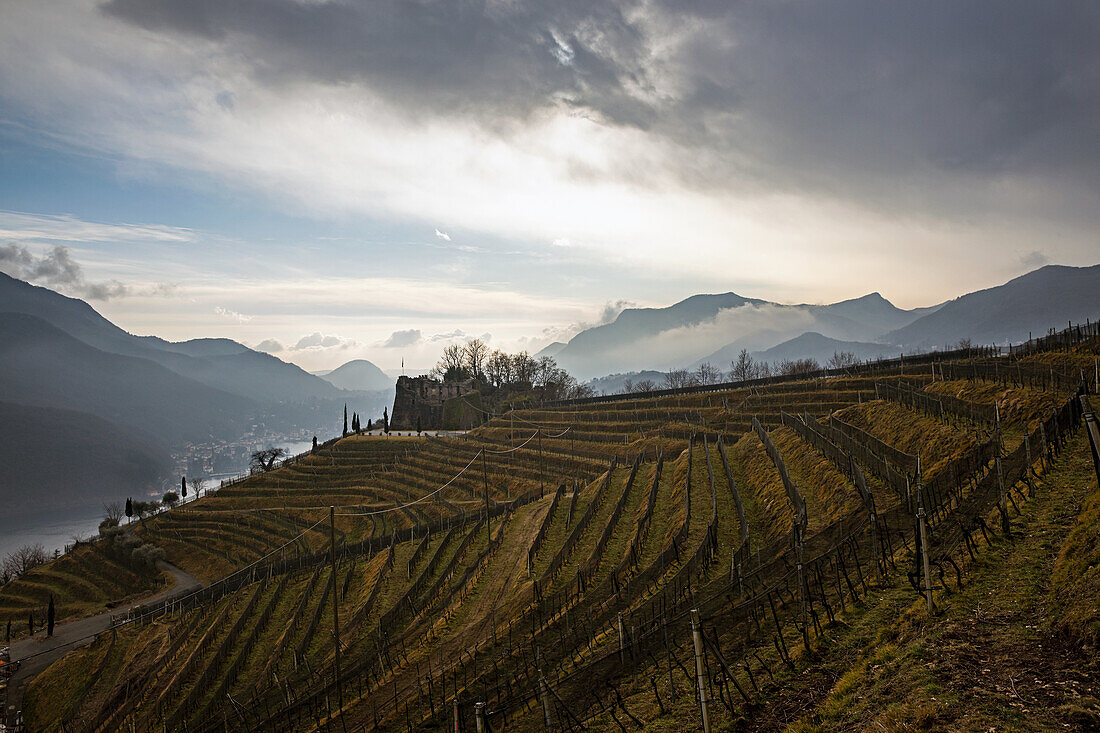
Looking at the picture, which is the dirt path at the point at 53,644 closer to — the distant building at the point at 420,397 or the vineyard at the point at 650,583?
the vineyard at the point at 650,583

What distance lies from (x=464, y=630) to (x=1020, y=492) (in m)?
20.7

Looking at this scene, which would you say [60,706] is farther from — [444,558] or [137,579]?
[137,579]

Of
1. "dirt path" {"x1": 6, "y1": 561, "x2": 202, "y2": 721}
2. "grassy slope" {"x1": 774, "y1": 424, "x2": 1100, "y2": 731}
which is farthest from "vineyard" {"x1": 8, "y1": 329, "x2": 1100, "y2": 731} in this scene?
"dirt path" {"x1": 6, "y1": 561, "x2": 202, "y2": 721}

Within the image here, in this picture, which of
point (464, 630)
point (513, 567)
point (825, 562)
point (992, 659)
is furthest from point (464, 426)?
point (992, 659)

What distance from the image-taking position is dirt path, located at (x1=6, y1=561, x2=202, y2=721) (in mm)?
44469

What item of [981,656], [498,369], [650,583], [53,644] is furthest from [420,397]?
[981,656]

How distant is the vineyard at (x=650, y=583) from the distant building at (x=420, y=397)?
60876 mm

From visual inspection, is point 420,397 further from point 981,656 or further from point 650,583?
point 981,656

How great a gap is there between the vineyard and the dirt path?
201cm

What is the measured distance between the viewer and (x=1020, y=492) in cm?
1691

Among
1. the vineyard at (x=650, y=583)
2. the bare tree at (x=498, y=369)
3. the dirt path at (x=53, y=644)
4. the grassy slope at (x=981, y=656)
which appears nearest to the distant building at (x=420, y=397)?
the bare tree at (x=498, y=369)

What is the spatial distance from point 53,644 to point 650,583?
57034mm

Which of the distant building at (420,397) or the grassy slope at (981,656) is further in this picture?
the distant building at (420,397)

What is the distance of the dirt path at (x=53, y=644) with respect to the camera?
44.5 m
